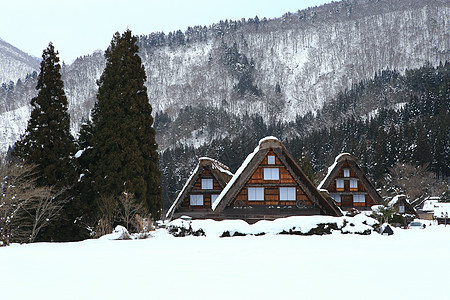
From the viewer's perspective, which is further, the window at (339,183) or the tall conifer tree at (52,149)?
the window at (339,183)

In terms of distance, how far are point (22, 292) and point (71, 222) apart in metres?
18.0

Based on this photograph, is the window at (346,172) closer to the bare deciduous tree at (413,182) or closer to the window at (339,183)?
the window at (339,183)

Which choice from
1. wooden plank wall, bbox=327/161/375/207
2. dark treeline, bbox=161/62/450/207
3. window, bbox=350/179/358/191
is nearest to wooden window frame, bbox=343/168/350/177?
wooden plank wall, bbox=327/161/375/207

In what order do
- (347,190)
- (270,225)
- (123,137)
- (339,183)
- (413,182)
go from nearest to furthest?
(270,225)
(123,137)
(347,190)
(339,183)
(413,182)

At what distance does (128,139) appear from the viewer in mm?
26672

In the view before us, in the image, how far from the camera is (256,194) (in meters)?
27.7

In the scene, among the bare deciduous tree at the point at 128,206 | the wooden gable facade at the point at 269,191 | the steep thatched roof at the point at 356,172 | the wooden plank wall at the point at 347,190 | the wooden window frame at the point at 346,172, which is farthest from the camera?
the wooden window frame at the point at 346,172

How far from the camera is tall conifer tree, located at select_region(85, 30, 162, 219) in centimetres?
2566

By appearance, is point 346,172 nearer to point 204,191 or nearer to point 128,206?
point 204,191

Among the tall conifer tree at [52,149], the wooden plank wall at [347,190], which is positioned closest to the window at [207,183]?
the tall conifer tree at [52,149]

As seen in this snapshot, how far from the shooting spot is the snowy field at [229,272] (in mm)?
7625

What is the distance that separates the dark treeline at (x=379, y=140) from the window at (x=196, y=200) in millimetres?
37714

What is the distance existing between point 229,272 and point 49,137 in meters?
19.2

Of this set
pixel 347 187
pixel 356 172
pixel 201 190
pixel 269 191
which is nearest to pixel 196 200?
pixel 201 190
